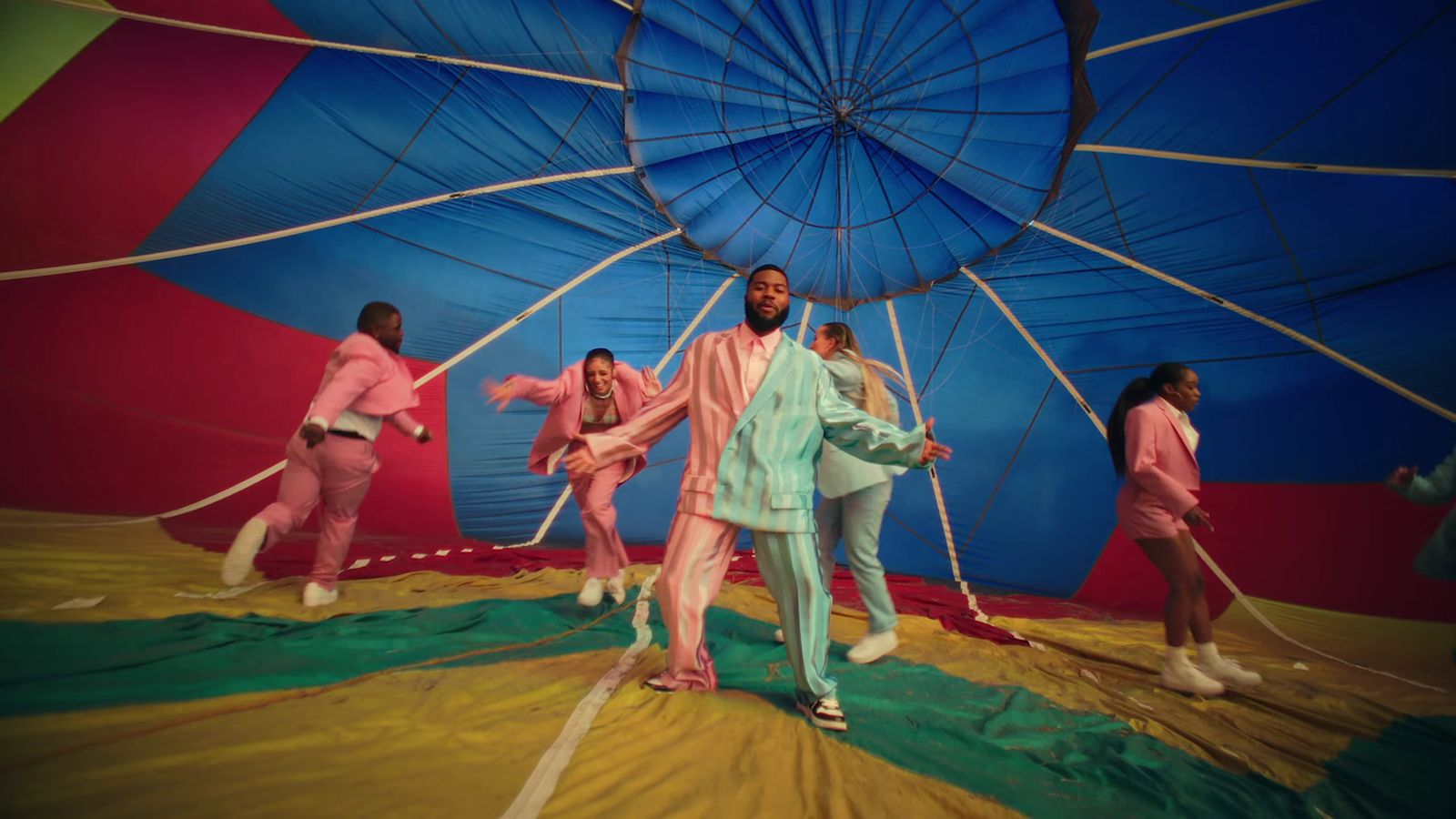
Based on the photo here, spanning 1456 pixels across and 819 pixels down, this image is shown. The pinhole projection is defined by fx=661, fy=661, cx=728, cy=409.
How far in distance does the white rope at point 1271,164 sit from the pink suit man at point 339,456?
16.1ft

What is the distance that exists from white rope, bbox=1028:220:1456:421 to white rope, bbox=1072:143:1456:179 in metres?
0.82

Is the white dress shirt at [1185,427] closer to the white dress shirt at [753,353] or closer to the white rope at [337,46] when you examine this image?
the white dress shirt at [753,353]

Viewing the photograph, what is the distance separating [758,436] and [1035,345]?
15.0 ft

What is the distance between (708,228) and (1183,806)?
5170mm

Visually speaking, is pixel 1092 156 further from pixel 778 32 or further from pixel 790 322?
pixel 790 322

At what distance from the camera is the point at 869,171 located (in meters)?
5.41

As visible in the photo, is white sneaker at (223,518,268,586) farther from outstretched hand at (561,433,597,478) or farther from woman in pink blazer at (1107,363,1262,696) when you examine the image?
woman in pink blazer at (1107,363,1262,696)

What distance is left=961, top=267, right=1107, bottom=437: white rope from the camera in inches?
238

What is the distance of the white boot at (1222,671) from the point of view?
3.46 m

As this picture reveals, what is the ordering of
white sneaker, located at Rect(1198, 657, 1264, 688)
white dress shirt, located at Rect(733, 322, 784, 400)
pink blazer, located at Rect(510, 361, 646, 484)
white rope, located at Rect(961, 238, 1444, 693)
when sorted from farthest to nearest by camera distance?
1. white rope, located at Rect(961, 238, 1444, 693)
2. pink blazer, located at Rect(510, 361, 646, 484)
3. white sneaker, located at Rect(1198, 657, 1264, 688)
4. white dress shirt, located at Rect(733, 322, 784, 400)

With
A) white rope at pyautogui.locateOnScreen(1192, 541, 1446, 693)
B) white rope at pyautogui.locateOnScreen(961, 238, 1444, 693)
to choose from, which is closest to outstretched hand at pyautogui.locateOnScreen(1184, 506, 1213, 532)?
white rope at pyautogui.locateOnScreen(1192, 541, 1446, 693)

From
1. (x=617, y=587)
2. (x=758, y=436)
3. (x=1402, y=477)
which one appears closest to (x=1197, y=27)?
(x=1402, y=477)

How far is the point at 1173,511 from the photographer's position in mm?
3400

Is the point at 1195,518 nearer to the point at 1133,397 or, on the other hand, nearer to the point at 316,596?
the point at 1133,397
